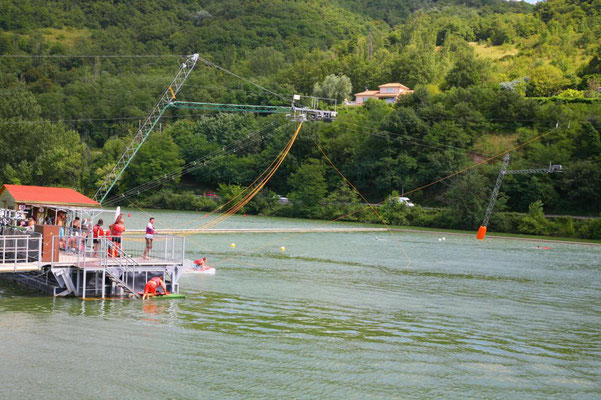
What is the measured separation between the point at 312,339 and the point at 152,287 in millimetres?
7082

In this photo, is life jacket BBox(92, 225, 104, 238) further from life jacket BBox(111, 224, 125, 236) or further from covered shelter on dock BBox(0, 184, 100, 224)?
covered shelter on dock BBox(0, 184, 100, 224)

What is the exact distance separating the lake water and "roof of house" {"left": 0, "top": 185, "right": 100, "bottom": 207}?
3.42 metres

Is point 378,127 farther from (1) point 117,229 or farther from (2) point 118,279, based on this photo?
(2) point 118,279

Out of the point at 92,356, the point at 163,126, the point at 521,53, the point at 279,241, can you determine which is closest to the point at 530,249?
the point at 279,241

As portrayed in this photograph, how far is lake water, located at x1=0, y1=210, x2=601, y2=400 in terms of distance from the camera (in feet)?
53.8

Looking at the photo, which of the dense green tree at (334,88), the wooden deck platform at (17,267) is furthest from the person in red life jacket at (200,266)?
the dense green tree at (334,88)

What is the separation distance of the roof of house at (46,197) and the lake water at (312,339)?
342cm

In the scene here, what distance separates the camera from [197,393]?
15641 millimetres

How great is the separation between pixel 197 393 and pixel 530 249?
44785 millimetres

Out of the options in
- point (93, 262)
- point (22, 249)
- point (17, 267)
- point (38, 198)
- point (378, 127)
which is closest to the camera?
point (17, 267)

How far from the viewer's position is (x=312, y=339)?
20.6 m

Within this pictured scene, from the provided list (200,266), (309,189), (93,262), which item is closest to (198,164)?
(309,189)

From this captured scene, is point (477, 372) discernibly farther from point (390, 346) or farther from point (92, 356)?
point (92, 356)

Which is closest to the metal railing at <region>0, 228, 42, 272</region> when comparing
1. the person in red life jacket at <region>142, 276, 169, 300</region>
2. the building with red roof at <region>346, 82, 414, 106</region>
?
the person in red life jacket at <region>142, 276, 169, 300</region>
